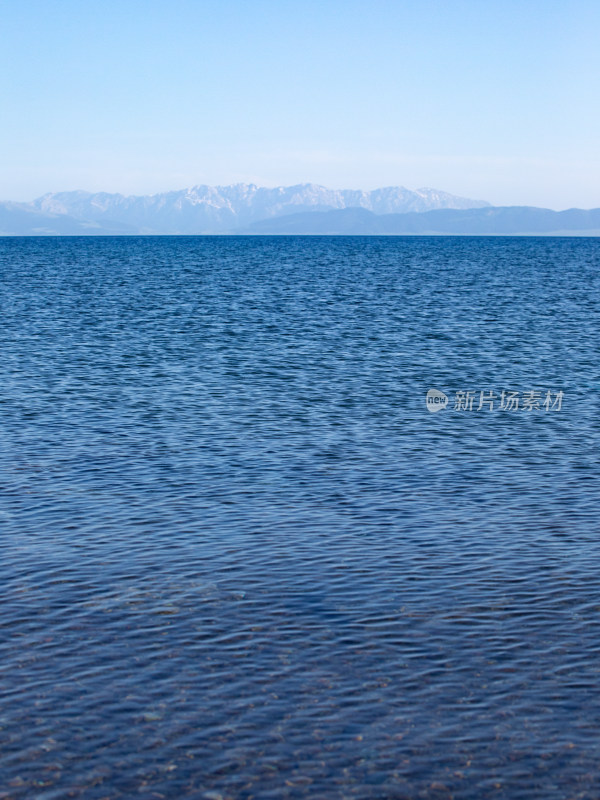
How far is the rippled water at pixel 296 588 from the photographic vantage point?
15789 mm

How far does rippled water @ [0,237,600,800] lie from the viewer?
15.8m

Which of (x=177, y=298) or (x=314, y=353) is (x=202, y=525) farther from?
(x=177, y=298)

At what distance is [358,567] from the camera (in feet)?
80.1

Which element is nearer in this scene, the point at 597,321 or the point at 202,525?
the point at 202,525

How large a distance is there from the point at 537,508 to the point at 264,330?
177 feet

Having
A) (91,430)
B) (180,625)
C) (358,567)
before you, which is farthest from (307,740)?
(91,430)

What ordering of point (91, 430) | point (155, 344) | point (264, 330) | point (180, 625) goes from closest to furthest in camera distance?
point (180, 625), point (91, 430), point (155, 344), point (264, 330)

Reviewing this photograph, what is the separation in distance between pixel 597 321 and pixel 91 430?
6172 cm

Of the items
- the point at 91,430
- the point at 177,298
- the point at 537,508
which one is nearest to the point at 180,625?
the point at 537,508

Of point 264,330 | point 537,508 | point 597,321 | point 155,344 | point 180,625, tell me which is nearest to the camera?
point 180,625

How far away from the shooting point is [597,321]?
87.9 meters

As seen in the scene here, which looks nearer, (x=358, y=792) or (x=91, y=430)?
(x=358, y=792)

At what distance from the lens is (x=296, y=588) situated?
75.7 ft

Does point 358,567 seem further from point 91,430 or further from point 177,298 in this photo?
point 177,298
